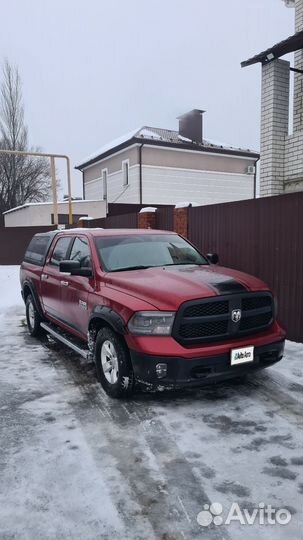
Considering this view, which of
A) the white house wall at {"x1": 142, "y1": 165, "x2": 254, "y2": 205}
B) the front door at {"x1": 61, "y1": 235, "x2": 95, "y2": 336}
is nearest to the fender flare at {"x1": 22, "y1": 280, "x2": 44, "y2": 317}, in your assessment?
the front door at {"x1": 61, "y1": 235, "x2": 95, "y2": 336}

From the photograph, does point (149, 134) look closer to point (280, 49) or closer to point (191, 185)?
point (191, 185)

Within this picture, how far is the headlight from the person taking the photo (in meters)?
3.78

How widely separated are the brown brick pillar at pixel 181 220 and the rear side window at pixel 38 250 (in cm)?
313

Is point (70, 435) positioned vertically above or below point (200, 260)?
below

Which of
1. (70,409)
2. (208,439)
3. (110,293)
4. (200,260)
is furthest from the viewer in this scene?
(200,260)

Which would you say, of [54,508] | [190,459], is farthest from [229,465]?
[54,508]

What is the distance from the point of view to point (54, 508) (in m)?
2.58

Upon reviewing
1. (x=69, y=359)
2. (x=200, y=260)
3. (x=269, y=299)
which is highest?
(x=200, y=260)

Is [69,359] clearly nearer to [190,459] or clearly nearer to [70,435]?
[70,435]

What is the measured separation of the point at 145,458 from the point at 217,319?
1.38 m

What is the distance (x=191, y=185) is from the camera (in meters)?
27.5

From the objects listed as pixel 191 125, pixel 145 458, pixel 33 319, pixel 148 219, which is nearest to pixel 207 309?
pixel 145 458

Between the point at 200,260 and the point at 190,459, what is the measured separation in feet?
9.14

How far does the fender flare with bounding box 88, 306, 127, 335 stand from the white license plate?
1031 mm
